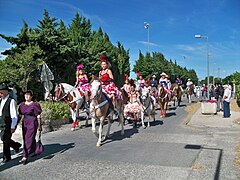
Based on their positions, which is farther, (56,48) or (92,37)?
(92,37)

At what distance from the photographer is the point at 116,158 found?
7047mm

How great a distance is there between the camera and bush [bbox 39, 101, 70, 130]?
11500mm

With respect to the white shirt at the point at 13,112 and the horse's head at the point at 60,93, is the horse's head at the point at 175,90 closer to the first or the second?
the horse's head at the point at 60,93

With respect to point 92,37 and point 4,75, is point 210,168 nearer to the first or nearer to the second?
point 4,75

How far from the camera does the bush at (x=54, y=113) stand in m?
11.5

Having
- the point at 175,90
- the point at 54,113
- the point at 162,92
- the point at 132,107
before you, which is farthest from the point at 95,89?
the point at 175,90

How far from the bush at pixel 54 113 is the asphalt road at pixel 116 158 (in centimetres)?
121

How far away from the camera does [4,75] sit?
59.8 feet

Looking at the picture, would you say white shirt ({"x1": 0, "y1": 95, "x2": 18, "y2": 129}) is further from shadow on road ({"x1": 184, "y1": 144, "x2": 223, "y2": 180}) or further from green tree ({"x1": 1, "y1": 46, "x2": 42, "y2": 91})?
green tree ({"x1": 1, "y1": 46, "x2": 42, "y2": 91})

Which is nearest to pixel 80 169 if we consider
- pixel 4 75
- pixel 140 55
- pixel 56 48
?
pixel 4 75

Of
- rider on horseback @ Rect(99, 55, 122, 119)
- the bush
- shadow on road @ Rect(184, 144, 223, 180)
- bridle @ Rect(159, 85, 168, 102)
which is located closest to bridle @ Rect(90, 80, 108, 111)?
rider on horseback @ Rect(99, 55, 122, 119)

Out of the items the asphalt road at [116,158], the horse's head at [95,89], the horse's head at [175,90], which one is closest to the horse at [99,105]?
the horse's head at [95,89]

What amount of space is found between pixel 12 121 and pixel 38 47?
14670 millimetres

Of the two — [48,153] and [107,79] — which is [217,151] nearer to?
[107,79]
